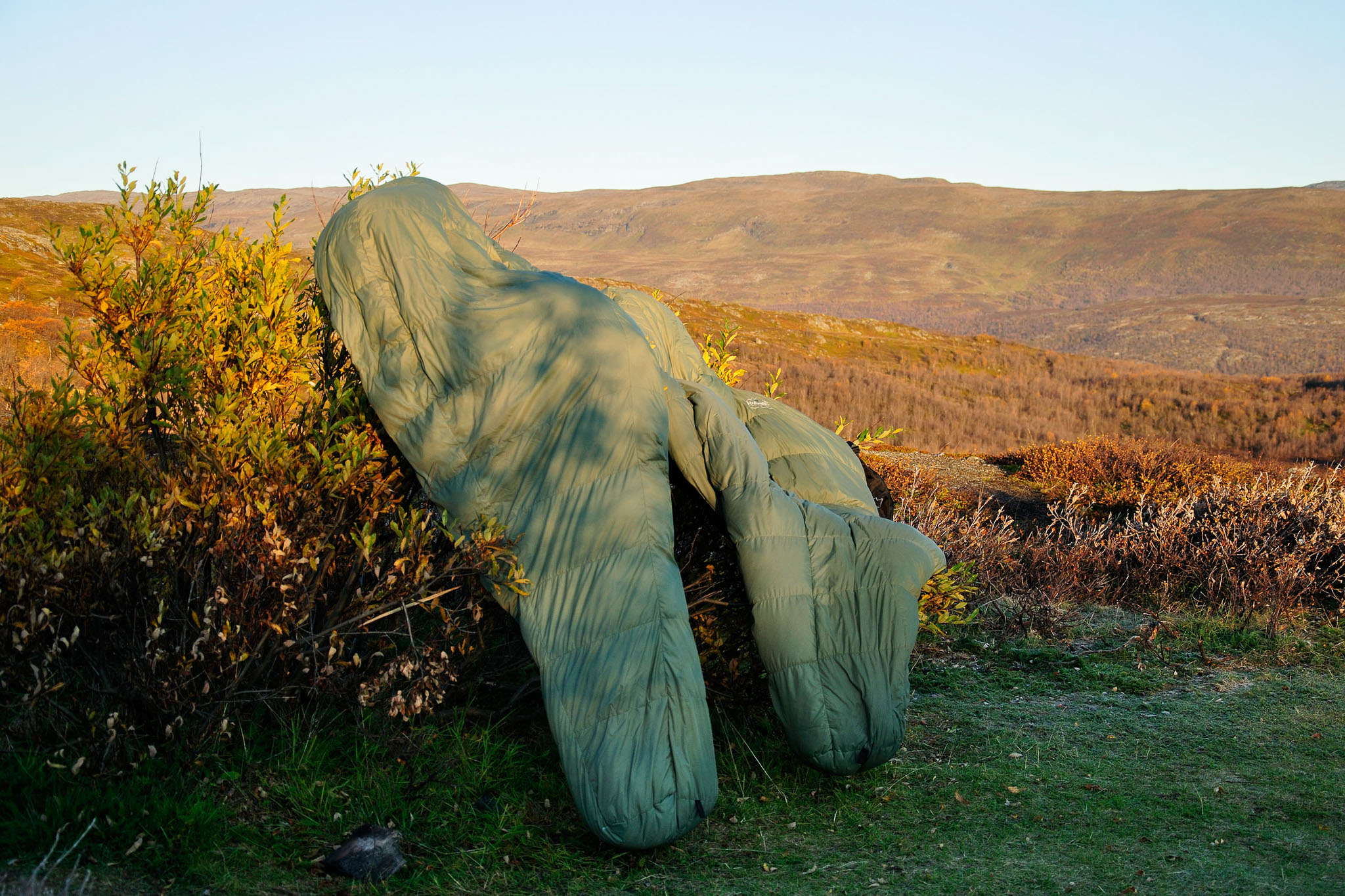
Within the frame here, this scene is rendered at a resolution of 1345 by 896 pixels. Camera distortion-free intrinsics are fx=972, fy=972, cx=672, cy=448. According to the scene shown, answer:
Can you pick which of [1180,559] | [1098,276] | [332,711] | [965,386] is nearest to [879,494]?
[332,711]

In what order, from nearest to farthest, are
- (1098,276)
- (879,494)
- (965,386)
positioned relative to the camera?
(879,494), (965,386), (1098,276)

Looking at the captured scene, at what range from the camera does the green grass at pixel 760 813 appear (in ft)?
9.86

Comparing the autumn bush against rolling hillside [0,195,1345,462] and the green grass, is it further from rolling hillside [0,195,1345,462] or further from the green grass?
rolling hillside [0,195,1345,462]

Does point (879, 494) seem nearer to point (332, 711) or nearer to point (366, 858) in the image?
point (332, 711)

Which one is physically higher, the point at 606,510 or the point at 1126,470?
the point at 606,510

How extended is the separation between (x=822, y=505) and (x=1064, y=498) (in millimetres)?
8010

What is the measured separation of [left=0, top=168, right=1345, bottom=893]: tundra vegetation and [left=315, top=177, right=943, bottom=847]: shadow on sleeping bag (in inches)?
8.0

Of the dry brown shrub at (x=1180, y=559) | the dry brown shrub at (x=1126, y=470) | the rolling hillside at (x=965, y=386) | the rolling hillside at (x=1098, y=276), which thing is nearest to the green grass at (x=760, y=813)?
the dry brown shrub at (x=1180, y=559)

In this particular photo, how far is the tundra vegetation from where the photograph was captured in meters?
3.12

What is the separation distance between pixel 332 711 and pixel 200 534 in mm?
830

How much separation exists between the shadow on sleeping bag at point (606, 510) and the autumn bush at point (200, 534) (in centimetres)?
23

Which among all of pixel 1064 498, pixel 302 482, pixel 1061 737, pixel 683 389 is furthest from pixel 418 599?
pixel 1064 498

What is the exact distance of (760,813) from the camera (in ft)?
12.0

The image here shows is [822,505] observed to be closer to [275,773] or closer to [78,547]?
[275,773]
